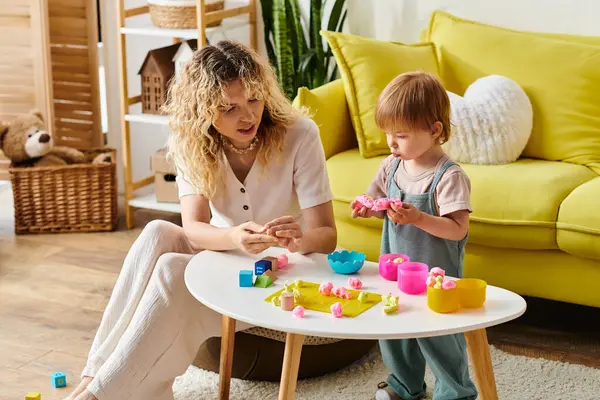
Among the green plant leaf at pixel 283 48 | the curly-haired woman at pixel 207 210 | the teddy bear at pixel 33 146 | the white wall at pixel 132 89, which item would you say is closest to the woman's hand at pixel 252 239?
the curly-haired woman at pixel 207 210

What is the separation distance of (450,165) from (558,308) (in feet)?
3.66

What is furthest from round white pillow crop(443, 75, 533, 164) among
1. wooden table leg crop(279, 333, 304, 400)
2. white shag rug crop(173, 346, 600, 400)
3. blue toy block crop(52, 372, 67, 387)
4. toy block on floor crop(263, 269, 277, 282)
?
blue toy block crop(52, 372, 67, 387)

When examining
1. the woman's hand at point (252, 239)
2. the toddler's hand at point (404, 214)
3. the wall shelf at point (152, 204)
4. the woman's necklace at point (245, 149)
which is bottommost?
the wall shelf at point (152, 204)

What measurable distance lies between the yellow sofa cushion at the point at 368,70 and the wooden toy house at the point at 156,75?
Result: 85cm

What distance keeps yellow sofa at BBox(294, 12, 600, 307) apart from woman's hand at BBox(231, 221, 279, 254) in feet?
2.82

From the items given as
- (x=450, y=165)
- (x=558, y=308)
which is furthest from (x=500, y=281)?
(x=450, y=165)

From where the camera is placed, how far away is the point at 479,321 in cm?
167

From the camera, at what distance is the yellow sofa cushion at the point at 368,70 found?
9.82ft

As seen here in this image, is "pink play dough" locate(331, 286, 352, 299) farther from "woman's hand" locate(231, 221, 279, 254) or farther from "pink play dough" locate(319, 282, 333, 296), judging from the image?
"woman's hand" locate(231, 221, 279, 254)

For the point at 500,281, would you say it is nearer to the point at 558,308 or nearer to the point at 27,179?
the point at 558,308

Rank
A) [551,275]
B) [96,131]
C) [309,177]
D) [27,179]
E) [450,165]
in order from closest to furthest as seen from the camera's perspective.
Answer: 1. [450,165]
2. [309,177]
3. [551,275]
4. [27,179]
5. [96,131]

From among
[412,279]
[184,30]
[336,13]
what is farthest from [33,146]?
[412,279]

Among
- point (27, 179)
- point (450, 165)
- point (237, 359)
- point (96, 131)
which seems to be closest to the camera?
point (450, 165)

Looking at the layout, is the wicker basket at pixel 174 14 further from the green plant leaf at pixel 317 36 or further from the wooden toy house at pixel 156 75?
the green plant leaf at pixel 317 36
